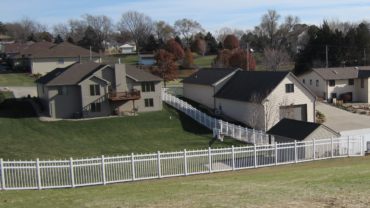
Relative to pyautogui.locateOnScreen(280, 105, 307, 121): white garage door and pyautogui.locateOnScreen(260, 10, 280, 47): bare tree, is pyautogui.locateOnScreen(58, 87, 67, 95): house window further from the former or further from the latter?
pyautogui.locateOnScreen(260, 10, 280, 47): bare tree

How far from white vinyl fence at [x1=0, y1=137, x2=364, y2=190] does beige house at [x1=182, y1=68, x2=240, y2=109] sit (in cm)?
2436

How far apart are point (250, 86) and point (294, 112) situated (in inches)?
197

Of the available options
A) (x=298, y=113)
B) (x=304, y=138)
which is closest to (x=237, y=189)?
(x=304, y=138)

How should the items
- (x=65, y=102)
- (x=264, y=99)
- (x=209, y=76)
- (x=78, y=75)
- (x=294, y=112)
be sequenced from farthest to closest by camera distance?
1. (x=209, y=76)
2. (x=78, y=75)
3. (x=65, y=102)
4. (x=294, y=112)
5. (x=264, y=99)

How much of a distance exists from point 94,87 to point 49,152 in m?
14.7

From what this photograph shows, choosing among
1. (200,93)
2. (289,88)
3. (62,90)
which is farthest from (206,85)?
(62,90)

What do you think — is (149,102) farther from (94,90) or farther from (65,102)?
(65,102)

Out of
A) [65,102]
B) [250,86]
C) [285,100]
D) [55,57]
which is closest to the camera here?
[285,100]

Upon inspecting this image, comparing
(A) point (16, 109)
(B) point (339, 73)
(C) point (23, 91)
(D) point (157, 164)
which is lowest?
(A) point (16, 109)

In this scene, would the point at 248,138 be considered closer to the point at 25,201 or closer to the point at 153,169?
the point at 153,169

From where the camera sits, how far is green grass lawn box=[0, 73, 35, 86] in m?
73.3

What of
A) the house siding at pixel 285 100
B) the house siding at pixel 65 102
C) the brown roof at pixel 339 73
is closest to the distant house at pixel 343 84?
the brown roof at pixel 339 73

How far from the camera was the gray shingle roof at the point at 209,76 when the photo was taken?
177ft

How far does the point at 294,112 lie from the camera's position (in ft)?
154
